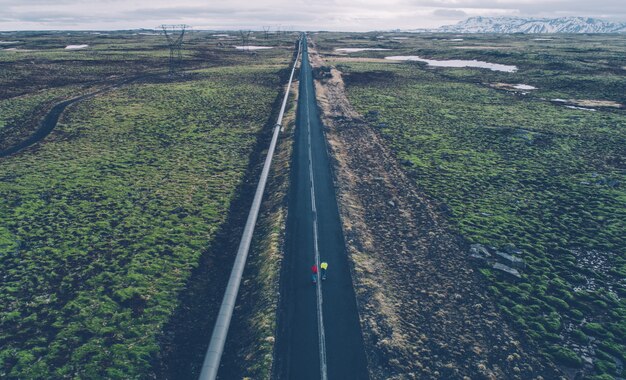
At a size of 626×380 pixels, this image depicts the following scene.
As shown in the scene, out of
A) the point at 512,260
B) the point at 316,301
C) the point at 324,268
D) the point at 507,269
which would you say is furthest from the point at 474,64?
the point at 316,301

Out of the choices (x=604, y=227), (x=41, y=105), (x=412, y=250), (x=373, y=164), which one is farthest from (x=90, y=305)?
(x=41, y=105)

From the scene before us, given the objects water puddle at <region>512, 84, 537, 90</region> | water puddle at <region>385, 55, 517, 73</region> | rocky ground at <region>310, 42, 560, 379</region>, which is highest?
water puddle at <region>385, 55, 517, 73</region>

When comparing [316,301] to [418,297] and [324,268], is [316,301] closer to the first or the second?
[324,268]

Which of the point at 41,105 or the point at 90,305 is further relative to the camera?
the point at 41,105

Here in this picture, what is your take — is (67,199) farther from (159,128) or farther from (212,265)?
(159,128)

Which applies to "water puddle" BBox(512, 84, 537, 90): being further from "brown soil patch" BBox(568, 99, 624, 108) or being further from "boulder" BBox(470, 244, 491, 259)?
"boulder" BBox(470, 244, 491, 259)

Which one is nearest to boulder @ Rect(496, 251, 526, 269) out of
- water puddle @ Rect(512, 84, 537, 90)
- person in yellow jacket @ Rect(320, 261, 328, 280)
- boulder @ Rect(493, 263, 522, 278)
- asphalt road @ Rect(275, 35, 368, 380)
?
boulder @ Rect(493, 263, 522, 278)
